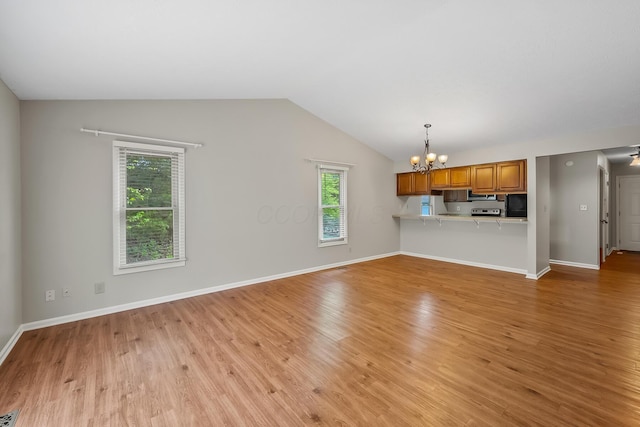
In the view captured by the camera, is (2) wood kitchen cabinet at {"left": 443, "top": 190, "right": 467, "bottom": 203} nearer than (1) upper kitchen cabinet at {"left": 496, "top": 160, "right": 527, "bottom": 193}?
No

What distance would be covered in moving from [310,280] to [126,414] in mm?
3349

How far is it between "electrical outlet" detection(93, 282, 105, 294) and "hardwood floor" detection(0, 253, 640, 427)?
36 cm

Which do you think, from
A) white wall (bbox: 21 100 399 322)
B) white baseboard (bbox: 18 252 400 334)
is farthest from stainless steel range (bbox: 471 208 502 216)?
white baseboard (bbox: 18 252 400 334)

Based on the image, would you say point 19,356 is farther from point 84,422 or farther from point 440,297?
point 440,297

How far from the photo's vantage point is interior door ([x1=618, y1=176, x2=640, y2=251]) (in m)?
7.52

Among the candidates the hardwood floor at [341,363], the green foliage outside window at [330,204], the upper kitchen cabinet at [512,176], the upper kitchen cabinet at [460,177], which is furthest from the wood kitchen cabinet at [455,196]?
the hardwood floor at [341,363]

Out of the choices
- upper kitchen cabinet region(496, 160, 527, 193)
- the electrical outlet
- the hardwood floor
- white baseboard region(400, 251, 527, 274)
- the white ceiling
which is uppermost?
the white ceiling

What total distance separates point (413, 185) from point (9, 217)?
6765mm

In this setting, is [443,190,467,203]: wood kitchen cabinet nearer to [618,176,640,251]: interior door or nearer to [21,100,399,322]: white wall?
[21,100,399,322]: white wall

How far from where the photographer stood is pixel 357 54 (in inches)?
133

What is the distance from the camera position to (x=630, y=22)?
7.91ft

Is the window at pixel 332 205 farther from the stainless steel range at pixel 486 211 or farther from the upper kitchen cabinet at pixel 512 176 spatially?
the upper kitchen cabinet at pixel 512 176

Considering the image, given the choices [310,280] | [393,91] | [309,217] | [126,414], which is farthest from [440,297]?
[126,414]

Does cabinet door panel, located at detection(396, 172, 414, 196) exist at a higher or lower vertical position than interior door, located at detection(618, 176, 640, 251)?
higher
